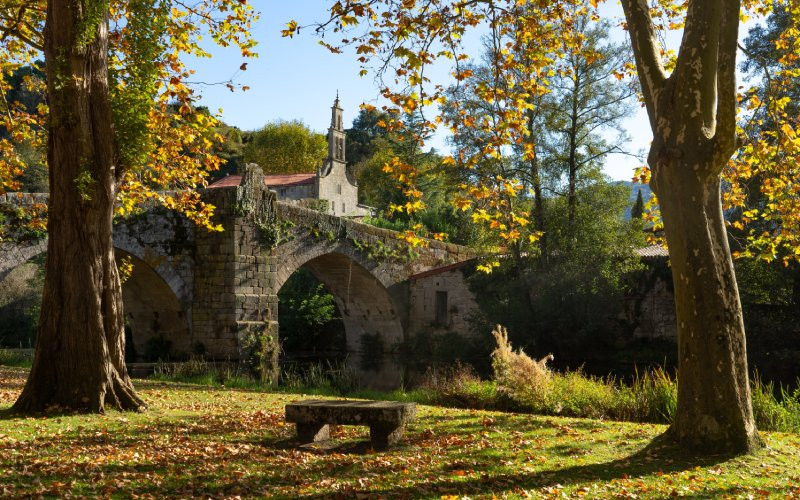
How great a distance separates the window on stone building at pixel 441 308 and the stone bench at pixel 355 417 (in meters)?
18.3

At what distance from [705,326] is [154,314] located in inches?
603

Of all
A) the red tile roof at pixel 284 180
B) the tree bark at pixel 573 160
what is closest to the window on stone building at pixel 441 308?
the tree bark at pixel 573 160

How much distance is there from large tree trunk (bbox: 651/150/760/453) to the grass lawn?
23 cm

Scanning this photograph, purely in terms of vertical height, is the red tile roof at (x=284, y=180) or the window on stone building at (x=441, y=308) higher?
the red tile roof at (x=284, y=180)

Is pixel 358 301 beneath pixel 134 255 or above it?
beneath

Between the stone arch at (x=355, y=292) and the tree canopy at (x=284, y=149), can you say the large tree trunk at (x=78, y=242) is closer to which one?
the stone arch at (x=355, y=292)

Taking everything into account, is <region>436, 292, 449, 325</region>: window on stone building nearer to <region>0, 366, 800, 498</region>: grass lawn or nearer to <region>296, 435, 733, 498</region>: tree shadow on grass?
<region>0, 366, 800, 498</region>: grass lawn

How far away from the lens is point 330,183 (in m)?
45.8

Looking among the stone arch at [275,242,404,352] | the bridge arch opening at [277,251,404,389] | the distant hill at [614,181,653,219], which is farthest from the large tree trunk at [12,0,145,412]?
the bridge arch opening at [277,251,404,389]

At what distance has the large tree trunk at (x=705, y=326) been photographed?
608 centimetres

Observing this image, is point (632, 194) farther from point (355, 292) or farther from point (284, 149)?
point (284, 149)

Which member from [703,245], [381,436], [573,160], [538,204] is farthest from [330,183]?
[703,245]

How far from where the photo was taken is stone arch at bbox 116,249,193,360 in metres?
18.0

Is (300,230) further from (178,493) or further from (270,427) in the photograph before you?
(178,493)
